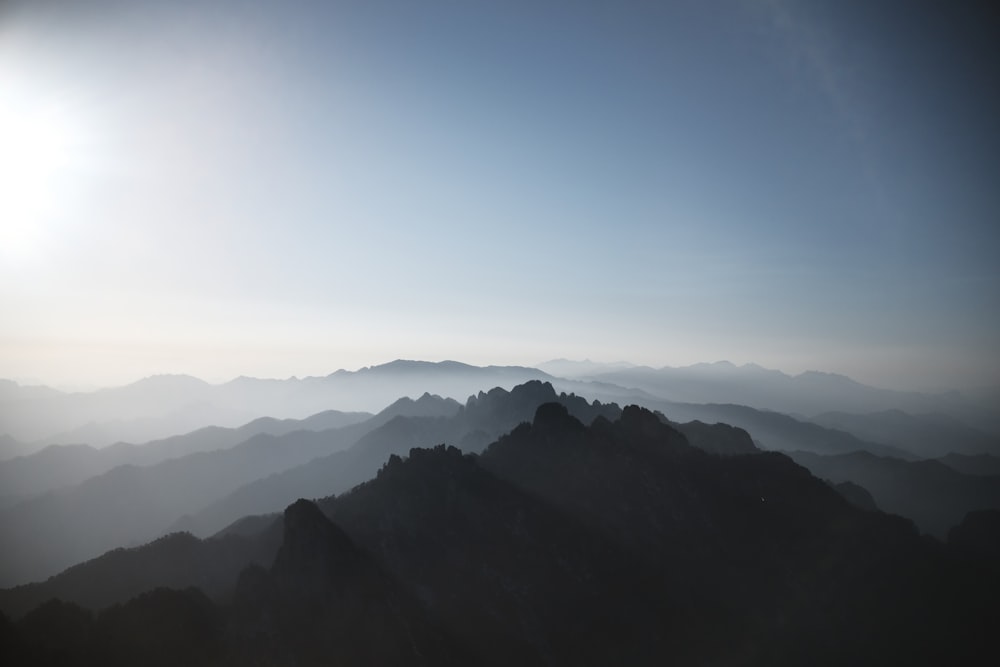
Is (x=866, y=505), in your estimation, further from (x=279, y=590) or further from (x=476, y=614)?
(x=279, y=590)

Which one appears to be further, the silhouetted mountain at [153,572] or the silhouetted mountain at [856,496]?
the silhouetted mountain at [856,496]

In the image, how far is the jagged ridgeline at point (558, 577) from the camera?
62906mm

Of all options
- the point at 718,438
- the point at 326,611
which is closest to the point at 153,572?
the point at 326,611

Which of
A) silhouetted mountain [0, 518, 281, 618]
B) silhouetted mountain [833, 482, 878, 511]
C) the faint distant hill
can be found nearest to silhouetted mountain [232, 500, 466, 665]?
silhouetted mountain [0, 518, 281, 618]

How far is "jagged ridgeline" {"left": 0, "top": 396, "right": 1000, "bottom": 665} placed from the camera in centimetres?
6291

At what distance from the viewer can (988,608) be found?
93562 mm

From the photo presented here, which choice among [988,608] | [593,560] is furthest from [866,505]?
[593,560]

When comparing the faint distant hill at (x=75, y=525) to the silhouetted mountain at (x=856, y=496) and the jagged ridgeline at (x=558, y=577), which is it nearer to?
the jagged ridgeline at (x=558, y=577)

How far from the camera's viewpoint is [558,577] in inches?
3361

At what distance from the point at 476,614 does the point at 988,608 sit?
346ft

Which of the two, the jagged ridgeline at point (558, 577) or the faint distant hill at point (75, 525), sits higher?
the jagged ridgeline at point (558, 577)

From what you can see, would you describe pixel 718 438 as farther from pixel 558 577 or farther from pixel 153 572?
pixel 153 572

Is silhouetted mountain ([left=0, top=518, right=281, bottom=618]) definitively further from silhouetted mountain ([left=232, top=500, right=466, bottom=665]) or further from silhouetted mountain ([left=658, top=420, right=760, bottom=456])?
silhouetted mountain ([left=658, top=420, right=760, bottom=456])

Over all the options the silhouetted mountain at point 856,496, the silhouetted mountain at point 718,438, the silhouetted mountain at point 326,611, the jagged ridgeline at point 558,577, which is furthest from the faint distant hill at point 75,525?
the silhouetted mountain at point 856,496
